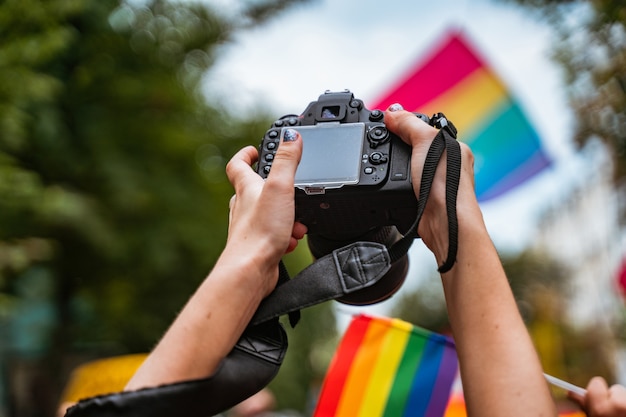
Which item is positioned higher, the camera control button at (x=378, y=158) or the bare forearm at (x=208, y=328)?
the camera control button at (x=378, y=158)

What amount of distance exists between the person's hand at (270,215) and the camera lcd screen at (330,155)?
9 cm

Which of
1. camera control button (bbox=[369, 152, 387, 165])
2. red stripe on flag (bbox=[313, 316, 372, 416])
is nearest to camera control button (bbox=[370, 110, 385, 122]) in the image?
camera control button (bbox=[369, 152, 387, 165])

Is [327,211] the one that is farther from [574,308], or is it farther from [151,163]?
[574,308]

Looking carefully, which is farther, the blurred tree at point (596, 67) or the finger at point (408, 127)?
the blurred tree at point (596, 67)

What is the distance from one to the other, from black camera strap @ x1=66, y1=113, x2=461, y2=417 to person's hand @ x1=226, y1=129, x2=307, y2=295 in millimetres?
66

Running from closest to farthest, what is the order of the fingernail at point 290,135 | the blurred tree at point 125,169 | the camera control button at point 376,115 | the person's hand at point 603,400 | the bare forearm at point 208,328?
the bare forearm at point 208,328
the fingernail at point 290,135
the camera control button at point 376,115
the person's hand at point 603,400
the blurred tree at point 125,169

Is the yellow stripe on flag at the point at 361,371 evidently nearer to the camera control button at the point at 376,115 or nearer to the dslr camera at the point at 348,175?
the dslr camera at the point at 348,175

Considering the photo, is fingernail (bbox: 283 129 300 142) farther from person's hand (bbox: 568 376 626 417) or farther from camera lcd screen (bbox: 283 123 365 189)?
person's hand (bbox: 568 376 626 417)

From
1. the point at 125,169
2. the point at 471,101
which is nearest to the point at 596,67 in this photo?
the point at 471,101

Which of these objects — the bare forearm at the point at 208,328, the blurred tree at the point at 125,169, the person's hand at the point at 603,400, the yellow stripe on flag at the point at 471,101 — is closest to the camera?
the bare forearm at the point at 208,328

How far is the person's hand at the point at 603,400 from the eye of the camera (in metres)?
1.95

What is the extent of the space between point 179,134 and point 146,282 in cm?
201

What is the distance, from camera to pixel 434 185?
1550 millimetres

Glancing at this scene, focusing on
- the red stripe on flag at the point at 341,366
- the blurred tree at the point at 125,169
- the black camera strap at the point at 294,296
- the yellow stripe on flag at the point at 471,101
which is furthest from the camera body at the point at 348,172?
the blurred tree at the point at 125,169
